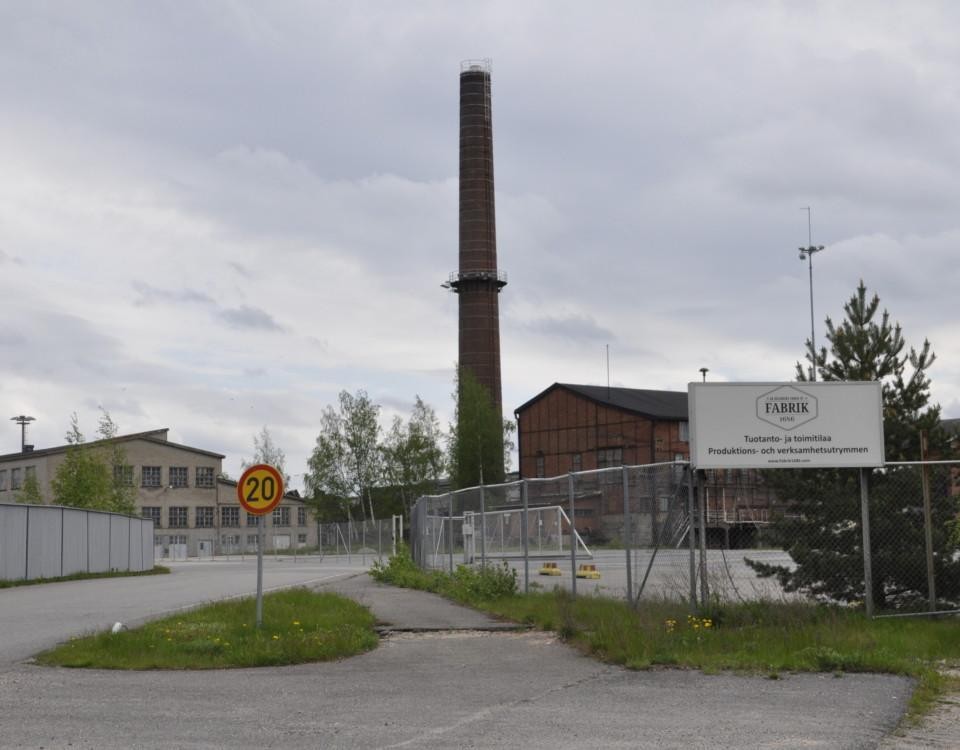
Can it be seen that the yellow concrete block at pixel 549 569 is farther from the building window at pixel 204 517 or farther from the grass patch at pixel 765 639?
the building window at pixel 204 517

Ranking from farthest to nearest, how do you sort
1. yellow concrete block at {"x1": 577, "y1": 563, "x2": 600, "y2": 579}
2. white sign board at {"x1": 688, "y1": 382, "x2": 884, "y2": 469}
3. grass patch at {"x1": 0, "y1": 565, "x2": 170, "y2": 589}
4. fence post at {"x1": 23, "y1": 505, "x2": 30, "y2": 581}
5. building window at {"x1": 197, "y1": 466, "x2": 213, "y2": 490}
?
1. building window at {"x1": 197, "y1": 466, "x2": 213, "y2": 490}
2. fence post at {"x1": 23, "y1": 505, "x2": 30, "y2": 581}
3. grass patch at {"x1": 0, "y1": 565, "x2": 170, "y2": 589}
4. yellow concrete block at {"x1": 577, "y1": 563, "x2": 600, "y2": 579}
5. white sign board at {"x1": 688, "y1": 382, "x2": 884, "y2": 469}

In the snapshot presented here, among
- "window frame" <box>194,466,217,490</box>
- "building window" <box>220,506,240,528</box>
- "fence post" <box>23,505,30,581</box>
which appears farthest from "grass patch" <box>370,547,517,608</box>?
"building window" <box>220,506,240,528</box>

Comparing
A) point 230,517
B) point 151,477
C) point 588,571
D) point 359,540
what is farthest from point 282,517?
point 588,571

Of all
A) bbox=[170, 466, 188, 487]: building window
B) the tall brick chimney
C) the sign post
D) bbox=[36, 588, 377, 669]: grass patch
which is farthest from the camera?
bbox=[170, 466, 188, 487]: building window

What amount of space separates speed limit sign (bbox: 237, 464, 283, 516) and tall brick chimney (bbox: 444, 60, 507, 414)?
60.9 m

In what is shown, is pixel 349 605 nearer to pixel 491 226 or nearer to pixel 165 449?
pixel 491 226

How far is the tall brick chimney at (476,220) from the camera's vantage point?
74.4m

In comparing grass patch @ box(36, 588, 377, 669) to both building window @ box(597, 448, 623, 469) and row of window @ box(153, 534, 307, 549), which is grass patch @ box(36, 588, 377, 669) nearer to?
building window @ box(597, 448, 623, 469)

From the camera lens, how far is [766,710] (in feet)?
30.1

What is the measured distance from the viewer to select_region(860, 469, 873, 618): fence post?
14.3 metres

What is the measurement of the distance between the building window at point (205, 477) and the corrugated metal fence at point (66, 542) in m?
56.5

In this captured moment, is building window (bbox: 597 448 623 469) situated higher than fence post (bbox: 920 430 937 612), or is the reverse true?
building window (bbox: 597 448 623 469)

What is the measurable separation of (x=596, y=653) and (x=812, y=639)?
2.22 metres

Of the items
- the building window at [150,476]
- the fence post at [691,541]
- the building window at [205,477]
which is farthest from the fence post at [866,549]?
the building window at [205,477]
